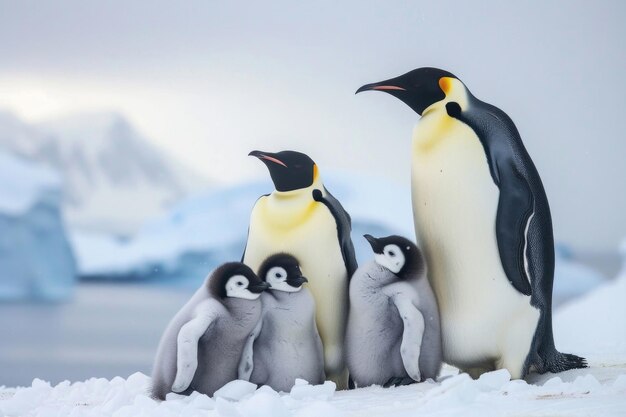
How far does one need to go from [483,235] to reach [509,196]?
115 mm

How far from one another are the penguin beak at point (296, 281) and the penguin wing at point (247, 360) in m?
0.13

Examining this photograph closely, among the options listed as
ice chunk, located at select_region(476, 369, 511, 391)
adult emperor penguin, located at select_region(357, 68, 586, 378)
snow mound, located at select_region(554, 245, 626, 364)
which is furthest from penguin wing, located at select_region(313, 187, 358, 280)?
snow mound, located at select_region(554, 245, 626, 364)

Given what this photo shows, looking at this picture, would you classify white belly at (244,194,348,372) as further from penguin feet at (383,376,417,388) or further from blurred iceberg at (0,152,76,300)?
blurred iceberg at (0,152,76,300)

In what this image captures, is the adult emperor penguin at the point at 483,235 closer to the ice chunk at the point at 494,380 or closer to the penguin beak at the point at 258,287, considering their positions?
the ice chunk at the point at 494,380

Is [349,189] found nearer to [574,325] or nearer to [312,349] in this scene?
[574,325]

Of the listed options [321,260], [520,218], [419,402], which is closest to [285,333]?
[321,260]

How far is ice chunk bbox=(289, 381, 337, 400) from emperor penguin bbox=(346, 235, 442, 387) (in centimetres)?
15

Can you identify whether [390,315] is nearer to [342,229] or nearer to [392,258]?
[392,258]

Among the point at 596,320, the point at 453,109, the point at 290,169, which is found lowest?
the point at 596,320

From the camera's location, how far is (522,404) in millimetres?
1728

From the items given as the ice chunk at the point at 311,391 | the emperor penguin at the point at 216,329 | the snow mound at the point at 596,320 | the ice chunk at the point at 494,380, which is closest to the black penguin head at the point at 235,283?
the emperor penguin at the point at 216,329

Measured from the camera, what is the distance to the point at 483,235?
2.10m

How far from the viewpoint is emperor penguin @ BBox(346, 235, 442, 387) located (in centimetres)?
211

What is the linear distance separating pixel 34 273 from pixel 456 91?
13.5 ft
